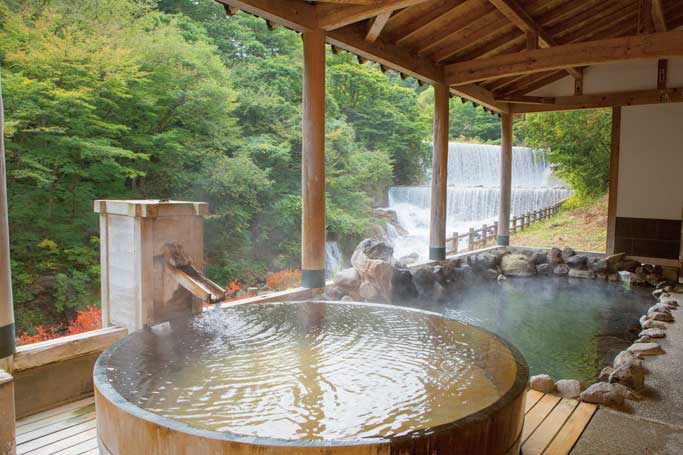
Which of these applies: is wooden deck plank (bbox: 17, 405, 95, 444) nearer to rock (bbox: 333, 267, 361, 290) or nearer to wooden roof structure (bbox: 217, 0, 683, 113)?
rock (bbox: 333, 267, 361, 290)

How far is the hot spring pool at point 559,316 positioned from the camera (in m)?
3.50

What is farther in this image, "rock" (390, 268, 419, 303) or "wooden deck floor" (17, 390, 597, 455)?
"rock" (390, 268, 419, 303)

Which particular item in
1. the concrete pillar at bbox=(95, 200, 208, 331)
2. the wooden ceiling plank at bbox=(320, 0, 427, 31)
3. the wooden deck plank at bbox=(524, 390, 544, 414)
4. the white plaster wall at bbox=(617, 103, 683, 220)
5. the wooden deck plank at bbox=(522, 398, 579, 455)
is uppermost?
the wooden ceiling plank at bbox=(320, 0, 427, 31)

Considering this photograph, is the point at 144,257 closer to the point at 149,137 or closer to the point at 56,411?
the point at 56,411

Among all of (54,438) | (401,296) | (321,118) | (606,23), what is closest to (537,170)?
(606,23)

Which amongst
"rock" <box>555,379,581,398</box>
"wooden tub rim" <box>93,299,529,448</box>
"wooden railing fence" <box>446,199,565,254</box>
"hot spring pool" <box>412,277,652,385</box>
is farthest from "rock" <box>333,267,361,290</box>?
"wooden railing fence" <box>446,199,565,254</box>

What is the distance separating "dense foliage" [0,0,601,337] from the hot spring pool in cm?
400

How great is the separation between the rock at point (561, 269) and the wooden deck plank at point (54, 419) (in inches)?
268

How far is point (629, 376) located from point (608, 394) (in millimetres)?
332

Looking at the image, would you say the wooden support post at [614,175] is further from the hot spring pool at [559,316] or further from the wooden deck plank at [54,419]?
the wooden deck plank at [54,419]

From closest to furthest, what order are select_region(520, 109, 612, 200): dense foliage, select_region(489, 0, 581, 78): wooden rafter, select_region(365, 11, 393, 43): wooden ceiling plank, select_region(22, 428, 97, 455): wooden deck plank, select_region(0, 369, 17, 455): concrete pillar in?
select_region(0, 369, 17, 455): concrete pillar
select_region(22, 428, 97, 455): wooden deck plank
select_region(365, 11, 393, 43): wooden ceiling plank
select_region(489, 0, 581, 78): wooden rafter
select_region(520, 109, 612, 200): dense foliage

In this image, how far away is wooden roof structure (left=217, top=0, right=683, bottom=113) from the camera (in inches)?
153

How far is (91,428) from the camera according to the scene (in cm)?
208

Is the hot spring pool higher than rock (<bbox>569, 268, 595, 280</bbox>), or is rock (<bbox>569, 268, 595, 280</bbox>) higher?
rock (<bbox>569, 268, 595, 280</bbox>)
